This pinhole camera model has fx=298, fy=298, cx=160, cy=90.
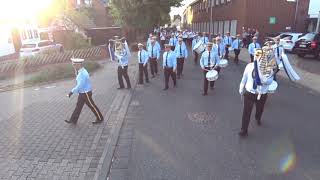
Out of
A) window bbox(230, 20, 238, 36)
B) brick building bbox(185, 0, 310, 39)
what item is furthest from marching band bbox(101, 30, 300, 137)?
window bbox(230, 20, 238, 36)

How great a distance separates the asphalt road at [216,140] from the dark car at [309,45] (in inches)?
367

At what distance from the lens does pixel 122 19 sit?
29.2m

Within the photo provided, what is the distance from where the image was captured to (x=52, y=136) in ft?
21.9

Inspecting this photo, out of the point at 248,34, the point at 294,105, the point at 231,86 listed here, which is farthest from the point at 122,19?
the point at 294,105

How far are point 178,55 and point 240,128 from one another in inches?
276

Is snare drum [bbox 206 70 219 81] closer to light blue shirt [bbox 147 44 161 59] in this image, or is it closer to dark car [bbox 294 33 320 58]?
light blue shirt [bbox 147 44 161 59]

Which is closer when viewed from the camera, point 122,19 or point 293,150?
point 293,150

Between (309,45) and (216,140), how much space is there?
14766 mm

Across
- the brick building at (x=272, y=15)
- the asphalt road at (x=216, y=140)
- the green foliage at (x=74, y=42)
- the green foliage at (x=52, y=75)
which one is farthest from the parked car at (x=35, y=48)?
the brick building at (x=272, y=15)

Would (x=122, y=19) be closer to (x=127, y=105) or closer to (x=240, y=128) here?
(x=127, y=105)

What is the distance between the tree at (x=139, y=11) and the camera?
27.8 metres

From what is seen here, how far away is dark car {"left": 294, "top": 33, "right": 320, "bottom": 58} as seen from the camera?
17.9 metres

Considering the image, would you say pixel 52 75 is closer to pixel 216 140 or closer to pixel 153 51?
pixel 153 51

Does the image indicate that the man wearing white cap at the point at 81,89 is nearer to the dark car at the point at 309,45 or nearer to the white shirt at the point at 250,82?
the white shirt at the point at 250,82
